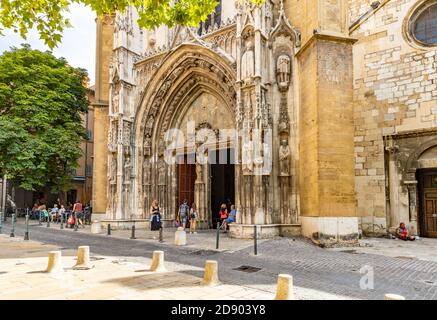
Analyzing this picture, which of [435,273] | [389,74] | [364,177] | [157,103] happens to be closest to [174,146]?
[157,103]

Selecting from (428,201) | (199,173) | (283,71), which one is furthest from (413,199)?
(199,173)

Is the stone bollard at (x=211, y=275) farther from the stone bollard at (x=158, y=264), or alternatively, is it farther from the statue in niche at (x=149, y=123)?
the statue in niche at (x=149, y=123)

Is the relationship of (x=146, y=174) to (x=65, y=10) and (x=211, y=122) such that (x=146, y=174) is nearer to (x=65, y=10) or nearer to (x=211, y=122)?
(x=211, y=122)

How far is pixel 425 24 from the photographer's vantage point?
13023 mm

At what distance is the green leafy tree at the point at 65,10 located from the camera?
638 centimetres

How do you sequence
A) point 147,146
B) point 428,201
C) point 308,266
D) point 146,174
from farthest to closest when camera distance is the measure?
point 147,146 → point 146,174 → point 428,201 → point 308,266

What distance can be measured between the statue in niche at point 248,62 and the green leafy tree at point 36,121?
13.6 metres

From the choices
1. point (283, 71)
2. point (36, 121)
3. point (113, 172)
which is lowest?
point (113, 172)

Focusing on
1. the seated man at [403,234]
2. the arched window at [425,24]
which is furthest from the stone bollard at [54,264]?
the arched window at [425,24]

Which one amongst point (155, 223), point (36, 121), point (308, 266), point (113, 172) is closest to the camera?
point (308, 266)

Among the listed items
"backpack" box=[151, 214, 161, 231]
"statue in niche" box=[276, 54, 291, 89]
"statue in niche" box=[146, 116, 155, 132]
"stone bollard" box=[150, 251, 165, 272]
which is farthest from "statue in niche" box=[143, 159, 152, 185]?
"stone bollard" box=[150, 251, 165, 272]

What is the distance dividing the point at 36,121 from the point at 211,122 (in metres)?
11.9

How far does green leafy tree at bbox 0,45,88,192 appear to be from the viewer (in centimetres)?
1977

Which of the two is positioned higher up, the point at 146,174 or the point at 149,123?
the point at 149,123
